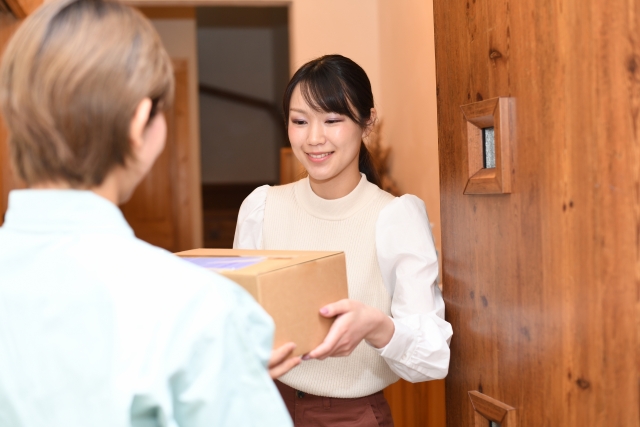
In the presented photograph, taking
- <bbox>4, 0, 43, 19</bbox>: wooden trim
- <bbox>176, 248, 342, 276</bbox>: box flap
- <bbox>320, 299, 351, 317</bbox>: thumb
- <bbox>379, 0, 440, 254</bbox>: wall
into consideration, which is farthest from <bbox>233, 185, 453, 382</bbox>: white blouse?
<bbox>4, 0, 43, 19</bbox>: wooden trim

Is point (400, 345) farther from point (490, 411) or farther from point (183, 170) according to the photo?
point (183, 170)

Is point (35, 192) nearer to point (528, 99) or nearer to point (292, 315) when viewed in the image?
point (292, 315)

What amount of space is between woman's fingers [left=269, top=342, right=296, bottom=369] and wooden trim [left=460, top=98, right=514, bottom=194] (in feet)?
1.84

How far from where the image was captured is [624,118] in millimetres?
1038

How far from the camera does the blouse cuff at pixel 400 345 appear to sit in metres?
1.34

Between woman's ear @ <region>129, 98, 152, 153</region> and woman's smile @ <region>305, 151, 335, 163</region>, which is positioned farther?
woman's smile @ <region>305, 151, 335, 163</region>

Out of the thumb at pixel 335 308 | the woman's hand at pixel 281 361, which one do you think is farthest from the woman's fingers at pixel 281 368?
the thumb at pixel 335 308

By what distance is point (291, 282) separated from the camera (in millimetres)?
1020

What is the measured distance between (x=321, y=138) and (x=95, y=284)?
Answer: 35.9 inches

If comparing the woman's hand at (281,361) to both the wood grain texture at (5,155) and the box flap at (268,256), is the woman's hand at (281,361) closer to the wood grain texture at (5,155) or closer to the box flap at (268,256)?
the box flap at (268,256)

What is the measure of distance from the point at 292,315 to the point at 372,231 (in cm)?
56

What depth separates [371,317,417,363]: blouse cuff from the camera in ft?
4.38

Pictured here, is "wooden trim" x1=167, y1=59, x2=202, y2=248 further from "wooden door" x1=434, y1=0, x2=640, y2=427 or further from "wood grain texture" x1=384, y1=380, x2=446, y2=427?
"wooden door" x1=434, y1=0, x2=640, y2=427

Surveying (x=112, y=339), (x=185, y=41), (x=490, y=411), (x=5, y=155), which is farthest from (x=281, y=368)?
(x=185, y=41)
